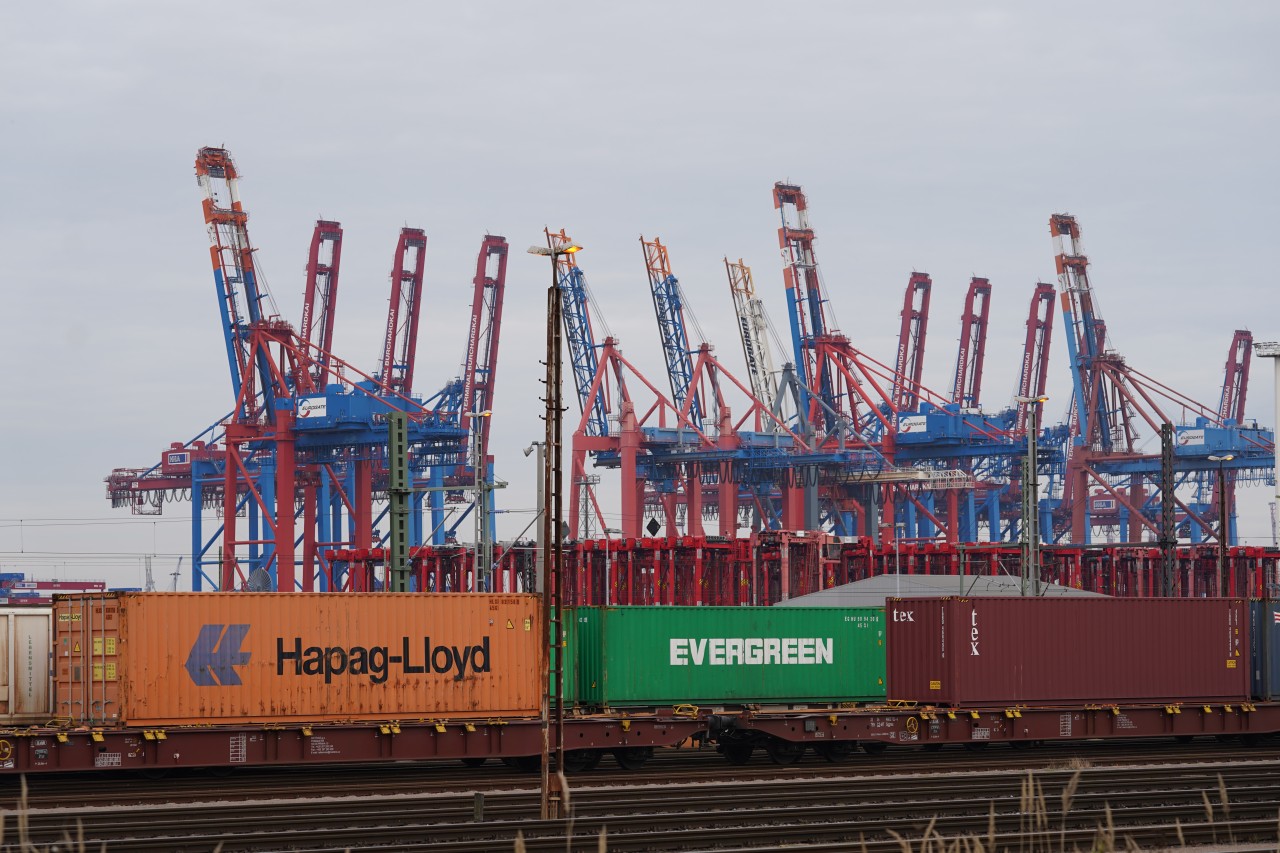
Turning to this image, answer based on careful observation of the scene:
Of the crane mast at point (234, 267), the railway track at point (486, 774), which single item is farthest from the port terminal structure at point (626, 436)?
the railway track at point (486, 774)

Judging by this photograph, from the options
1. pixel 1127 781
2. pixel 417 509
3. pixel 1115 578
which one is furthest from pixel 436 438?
pixel 1127 781

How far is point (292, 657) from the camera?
2905 cm

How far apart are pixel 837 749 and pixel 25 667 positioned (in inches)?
605

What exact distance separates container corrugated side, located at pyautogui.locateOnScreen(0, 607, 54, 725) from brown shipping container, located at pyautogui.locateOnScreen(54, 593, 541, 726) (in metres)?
1.19

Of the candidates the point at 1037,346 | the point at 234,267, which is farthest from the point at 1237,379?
the point at 234,267

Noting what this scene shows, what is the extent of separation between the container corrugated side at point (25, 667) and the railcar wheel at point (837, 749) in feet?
48.0

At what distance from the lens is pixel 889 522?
131125mm

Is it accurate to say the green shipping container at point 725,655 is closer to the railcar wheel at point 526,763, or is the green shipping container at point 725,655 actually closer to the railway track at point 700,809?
the railcar wheel at point 526,763

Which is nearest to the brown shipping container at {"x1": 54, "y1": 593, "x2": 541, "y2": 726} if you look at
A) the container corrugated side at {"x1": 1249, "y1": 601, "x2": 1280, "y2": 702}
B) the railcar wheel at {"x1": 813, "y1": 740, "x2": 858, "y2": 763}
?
the railcar wheel at {"x1": 813, "y1": 740, "x2": 858, "y2": 763}

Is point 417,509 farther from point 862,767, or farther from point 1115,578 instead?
point 862,767

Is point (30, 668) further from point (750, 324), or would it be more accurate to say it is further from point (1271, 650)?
point (750, 324)

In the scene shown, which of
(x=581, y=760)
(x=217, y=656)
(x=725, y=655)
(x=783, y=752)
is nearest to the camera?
(x=217, y=656)

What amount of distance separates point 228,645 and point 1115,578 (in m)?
85.7

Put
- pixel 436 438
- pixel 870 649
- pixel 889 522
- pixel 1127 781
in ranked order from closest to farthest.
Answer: pixel 1127 781, pixel 870 649, pixel 436 438, pixel 889 522
